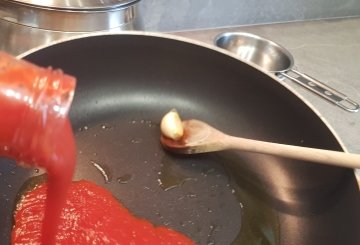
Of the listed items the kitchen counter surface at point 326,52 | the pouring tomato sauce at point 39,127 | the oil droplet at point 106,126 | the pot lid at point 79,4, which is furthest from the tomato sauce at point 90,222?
the kitchen counter surface at point 326,52

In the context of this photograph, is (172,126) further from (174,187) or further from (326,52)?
(326,52)

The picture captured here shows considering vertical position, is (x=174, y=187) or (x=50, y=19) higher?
(x=50, y=19)

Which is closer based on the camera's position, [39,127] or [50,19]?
[39,127]

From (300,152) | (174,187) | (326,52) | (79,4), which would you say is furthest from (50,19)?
(326,52)

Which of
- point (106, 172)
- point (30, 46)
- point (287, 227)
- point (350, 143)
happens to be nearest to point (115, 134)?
point (106, 172)

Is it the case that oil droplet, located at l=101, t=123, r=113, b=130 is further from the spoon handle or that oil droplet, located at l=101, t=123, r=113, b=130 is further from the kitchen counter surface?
the kitchen counter surface
